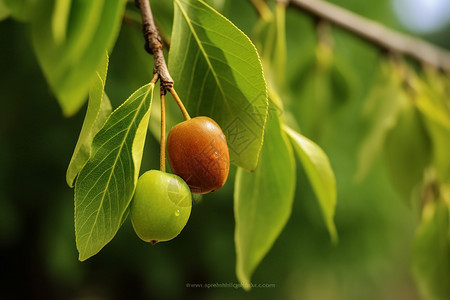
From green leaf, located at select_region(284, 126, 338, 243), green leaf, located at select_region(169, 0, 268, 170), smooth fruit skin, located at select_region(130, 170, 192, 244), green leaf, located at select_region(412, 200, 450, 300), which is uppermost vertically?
green leaf, located at select_region(169, 0, 268, 170)

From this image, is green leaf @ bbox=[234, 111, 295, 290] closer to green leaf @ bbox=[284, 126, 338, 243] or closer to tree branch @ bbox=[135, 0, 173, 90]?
green leaf @ bbox=[284, 126, 338, 243]

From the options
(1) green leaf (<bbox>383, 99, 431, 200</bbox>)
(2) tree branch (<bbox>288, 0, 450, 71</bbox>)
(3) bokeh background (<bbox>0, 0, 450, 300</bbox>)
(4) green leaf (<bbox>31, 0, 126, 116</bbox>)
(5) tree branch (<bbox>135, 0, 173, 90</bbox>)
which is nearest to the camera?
(4) green leaf (<bbox>31, 0, 126, 116</bbox>)

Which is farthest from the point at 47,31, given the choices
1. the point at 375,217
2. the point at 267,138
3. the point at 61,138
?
the point at 375,217

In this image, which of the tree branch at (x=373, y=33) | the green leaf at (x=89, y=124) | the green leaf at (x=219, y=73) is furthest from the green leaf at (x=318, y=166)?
the tree branch at (x=373, y=33)

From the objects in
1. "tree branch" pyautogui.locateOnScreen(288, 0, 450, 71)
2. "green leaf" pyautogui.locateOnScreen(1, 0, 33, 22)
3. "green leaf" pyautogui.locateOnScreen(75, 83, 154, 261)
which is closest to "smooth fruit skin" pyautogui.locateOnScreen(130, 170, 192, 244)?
"green leaf" pyautogui.locateOnScreen(75, 83, 154, 261)

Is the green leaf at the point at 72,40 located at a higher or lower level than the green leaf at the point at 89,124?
higher

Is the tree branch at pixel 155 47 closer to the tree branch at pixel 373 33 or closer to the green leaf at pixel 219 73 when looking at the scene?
the green leaf at pixel 219 73
